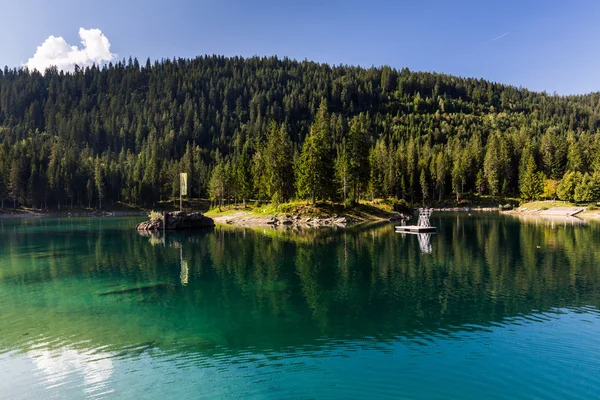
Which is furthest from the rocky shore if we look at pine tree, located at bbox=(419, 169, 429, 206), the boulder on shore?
pine tree, located at bbox=(419, 169, 429, 206)

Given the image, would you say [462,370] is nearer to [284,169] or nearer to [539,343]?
[539,343]

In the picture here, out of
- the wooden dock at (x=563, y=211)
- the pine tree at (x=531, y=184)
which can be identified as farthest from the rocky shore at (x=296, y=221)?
the pine tree at (x=531, y=184)

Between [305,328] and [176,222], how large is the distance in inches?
2745

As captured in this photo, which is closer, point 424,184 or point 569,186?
point 569,186

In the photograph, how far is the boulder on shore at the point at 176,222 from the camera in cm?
8162

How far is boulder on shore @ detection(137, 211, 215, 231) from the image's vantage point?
81625 mm

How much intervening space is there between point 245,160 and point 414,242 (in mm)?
77125

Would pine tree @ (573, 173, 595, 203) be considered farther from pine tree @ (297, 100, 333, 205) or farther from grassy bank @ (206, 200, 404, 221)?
pine tree @ (297, 100, 333, 205)

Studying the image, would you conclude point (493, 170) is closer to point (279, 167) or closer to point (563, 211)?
point (563, 211)

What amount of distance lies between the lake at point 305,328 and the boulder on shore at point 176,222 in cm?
3915

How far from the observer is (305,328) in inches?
799

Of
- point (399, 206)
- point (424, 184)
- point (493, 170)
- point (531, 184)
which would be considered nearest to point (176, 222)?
point (399, 206)

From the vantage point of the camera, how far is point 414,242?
5588 centimetres

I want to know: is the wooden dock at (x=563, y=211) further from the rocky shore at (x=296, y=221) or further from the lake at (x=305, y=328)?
the lake at (x=305, y=328)
